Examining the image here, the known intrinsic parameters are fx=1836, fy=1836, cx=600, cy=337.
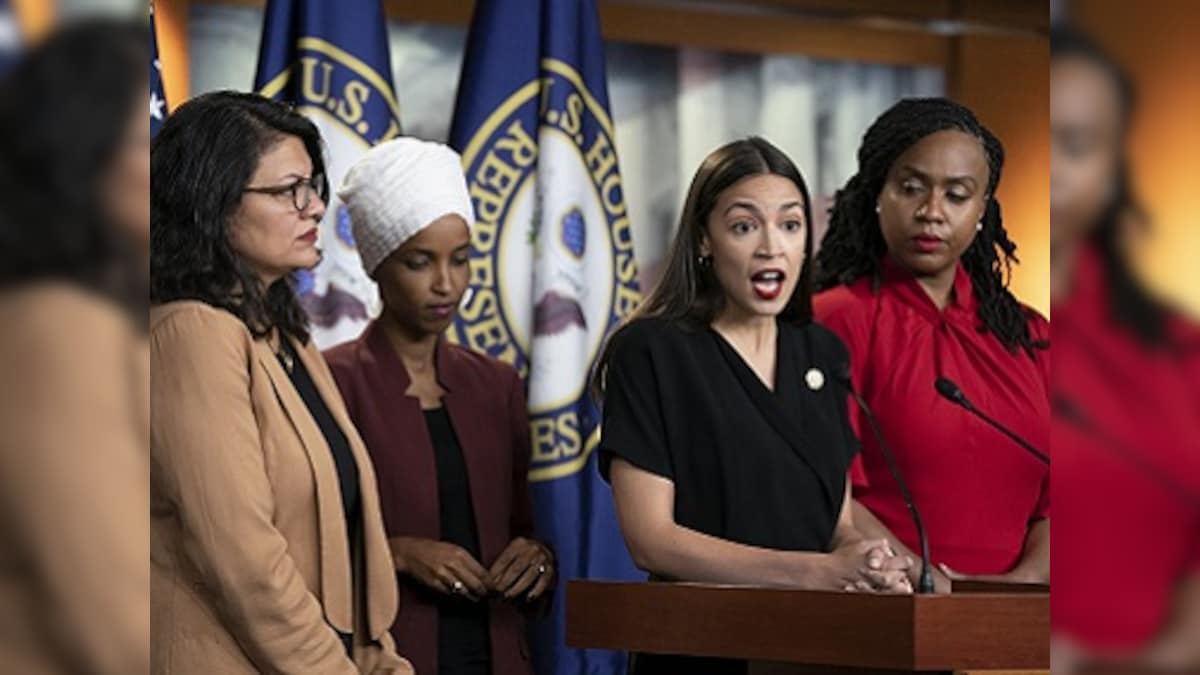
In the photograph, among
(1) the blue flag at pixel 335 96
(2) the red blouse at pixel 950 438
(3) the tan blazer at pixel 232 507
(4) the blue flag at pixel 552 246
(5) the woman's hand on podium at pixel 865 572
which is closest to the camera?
(3) the tan blazer at pixel 232 507

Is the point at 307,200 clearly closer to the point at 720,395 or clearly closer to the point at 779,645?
the point at 720,395

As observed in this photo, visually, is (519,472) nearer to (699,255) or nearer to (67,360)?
(699,255)

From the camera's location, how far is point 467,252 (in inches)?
146

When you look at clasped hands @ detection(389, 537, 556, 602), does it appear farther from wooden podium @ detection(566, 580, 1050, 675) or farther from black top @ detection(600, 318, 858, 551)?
wooden podium @ detection(566, 580, 1050, 675)

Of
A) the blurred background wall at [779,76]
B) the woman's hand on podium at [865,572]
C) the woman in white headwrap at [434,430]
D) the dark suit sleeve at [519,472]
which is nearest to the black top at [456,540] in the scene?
the woman in white headwrap at [434,430]

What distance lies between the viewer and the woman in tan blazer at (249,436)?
2.41 metres

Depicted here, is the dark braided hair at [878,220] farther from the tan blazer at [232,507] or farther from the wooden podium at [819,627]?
the tan blazer at [232,507]

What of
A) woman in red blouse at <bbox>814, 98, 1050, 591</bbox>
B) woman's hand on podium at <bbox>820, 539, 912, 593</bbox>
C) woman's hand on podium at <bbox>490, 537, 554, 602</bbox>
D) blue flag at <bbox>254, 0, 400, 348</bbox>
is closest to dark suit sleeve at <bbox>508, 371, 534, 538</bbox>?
woman's hand on podium at <bbox>490, 537, 554, 602</bbox>

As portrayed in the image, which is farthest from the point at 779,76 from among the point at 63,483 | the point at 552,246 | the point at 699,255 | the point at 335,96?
the point at 63,483

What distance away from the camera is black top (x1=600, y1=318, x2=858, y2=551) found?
2926mm

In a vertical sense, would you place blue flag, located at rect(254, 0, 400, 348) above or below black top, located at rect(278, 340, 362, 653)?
above

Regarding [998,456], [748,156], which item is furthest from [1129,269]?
[998,456]

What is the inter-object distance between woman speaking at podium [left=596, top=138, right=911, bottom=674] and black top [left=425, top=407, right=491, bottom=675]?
503 millimetres

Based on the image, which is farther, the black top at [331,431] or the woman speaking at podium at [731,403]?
the woman speaking at podium at [731,403]
